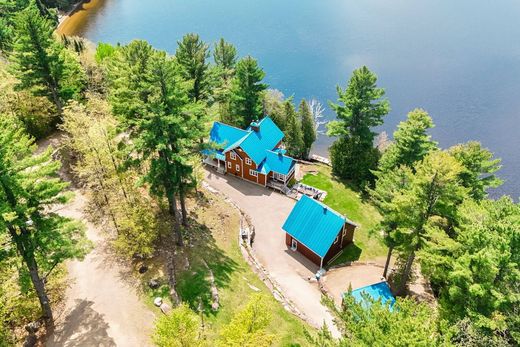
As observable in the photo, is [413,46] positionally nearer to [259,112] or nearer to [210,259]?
[259,112]

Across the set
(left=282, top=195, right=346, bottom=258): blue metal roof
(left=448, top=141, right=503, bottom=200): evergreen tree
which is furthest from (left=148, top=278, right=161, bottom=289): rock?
(left=448, top=141, right=503, bottom=200): evergreen tree

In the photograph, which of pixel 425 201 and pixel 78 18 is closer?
pixel 425 201

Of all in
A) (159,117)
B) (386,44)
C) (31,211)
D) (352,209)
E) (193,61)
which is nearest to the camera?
(31,211)

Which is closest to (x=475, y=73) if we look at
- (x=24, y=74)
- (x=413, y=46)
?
(x=413, y=46)

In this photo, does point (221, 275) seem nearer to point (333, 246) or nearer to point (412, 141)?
point (333, 246)

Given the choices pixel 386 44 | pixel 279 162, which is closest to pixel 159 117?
pixel 279 162
